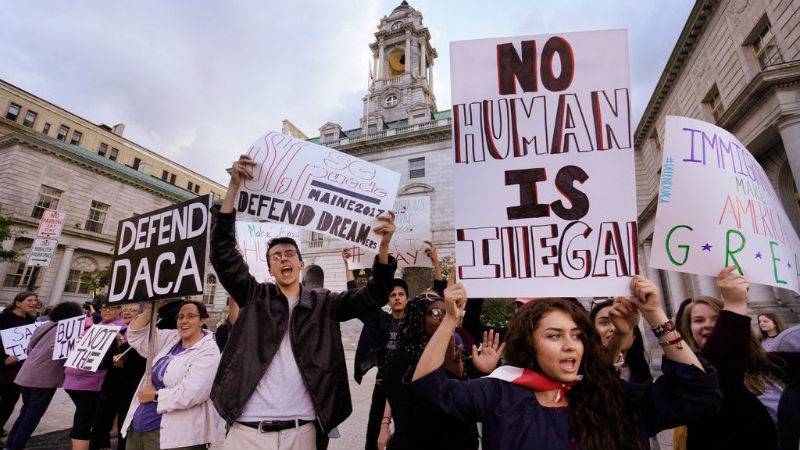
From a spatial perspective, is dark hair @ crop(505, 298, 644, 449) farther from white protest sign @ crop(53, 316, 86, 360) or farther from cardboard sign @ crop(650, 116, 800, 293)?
white protest sign @ crop(53, 316, 86, 360)

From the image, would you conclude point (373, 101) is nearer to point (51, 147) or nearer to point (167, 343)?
point (51, 147)

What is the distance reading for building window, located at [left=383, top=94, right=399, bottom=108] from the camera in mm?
32562

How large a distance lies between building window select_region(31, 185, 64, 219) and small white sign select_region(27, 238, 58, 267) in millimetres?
21815

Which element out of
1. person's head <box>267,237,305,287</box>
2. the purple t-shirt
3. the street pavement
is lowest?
the street pavement

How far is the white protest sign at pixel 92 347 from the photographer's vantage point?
3822 millimetres

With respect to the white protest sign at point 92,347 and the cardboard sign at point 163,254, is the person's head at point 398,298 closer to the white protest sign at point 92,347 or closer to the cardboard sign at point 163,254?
the cardboard sign at point 163,254

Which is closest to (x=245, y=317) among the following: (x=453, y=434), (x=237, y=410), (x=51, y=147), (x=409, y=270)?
(x=237, y=410)

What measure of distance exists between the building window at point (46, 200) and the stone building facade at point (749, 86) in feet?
119

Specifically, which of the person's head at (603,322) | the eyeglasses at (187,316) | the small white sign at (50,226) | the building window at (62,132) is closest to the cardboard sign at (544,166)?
the person's head at (603,322)

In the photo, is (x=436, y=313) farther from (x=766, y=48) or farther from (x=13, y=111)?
(x=13, y=111)

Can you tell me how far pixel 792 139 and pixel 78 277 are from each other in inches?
1487

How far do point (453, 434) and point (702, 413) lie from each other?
4.52 ft

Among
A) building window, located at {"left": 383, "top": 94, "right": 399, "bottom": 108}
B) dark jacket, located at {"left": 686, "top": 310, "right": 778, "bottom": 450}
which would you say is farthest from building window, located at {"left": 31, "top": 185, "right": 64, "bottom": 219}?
dark jacket, located at {"left": 686, "top": 310, "right": 778, "bottom": 450}

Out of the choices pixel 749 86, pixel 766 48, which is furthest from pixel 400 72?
pixel 749 86
